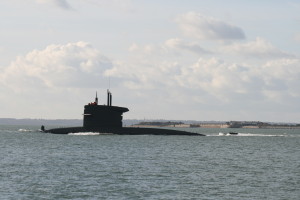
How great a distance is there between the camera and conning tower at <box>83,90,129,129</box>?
250ft

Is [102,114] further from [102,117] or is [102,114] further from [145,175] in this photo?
[145,175]

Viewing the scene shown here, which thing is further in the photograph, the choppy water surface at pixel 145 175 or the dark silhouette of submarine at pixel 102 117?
the dark silhouette of submarine at pixel 102 117

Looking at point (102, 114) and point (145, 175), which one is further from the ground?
point (102, 114)

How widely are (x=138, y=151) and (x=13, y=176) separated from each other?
75.0ft

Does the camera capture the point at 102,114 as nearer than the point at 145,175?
No

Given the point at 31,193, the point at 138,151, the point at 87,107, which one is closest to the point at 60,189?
the point at 31,193

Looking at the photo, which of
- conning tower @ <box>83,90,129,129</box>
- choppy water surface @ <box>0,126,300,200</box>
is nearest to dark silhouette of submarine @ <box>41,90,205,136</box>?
conning tower @ <box>83,90,129,129</box>

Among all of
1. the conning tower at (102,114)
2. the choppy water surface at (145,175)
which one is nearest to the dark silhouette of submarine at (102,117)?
the conning tower at (102,114)

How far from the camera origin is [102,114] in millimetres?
76500

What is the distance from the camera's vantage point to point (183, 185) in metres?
33.3

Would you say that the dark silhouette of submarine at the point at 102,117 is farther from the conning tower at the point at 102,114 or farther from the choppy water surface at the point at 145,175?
the choppy water surface at the point at 145,175

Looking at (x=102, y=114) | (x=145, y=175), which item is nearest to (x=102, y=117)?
(x=102, y=114)

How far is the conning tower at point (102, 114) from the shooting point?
250 feet

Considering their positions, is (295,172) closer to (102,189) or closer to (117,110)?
(102,189)
